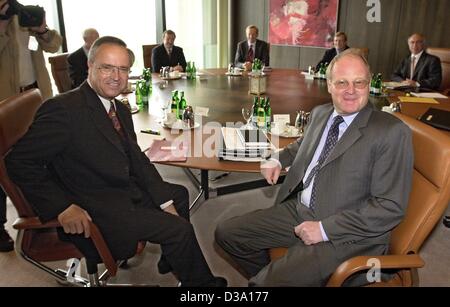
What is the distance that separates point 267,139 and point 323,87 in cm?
190

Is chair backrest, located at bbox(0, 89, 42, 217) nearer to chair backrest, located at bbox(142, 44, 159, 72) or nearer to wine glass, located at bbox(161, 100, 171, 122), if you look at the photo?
wine glass, located at bbox(161, 100, 171, 122)

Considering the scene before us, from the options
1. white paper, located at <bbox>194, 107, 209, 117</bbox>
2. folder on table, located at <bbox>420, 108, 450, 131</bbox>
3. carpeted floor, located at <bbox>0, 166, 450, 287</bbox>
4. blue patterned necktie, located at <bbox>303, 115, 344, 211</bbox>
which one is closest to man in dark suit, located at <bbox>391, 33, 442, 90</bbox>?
folder on table, located at <bbox>420, 108, 450, 131</bbox>

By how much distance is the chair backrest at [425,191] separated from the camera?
137cm

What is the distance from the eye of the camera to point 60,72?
384cm

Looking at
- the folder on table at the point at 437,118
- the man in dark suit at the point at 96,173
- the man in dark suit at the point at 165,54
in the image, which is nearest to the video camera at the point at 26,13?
the man in dark suit at the point at 96,173

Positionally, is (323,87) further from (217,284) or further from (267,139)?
(217,284)

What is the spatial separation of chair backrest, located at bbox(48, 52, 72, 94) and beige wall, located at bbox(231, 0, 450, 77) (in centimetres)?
396

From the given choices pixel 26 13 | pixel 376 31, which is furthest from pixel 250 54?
pixel 26 13

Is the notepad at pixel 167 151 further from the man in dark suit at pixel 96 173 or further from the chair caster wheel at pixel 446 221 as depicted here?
the chair caster wheel at pixel 446 221

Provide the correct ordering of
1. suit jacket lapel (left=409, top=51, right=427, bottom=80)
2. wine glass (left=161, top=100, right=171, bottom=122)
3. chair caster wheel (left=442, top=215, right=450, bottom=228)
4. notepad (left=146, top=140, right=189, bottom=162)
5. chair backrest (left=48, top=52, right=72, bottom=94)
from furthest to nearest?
suit jacket lapel (left=409, top=51, right=427, bottom=80), chair backrest (left=48, top=52, right=72, bottom=94), chair caster wheel (left=442, top=215, right=450, bottom=228), wine glass (left=161, top=100, right=171, bottom=122), notepad (left=146, top=140, right=189, bottom=162)

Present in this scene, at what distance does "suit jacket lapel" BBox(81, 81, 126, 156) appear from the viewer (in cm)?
172
